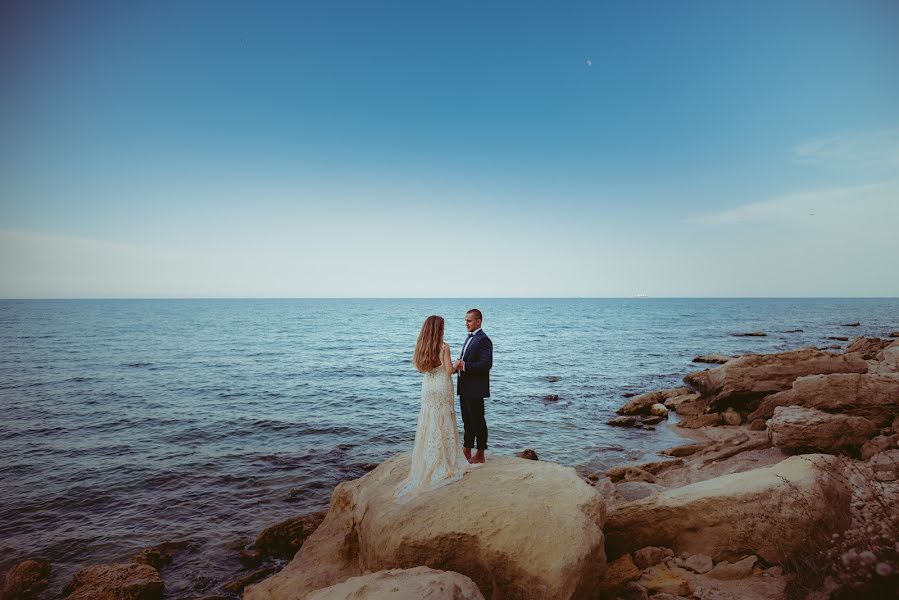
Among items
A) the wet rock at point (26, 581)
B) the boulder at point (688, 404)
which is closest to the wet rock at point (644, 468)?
the boulder at point (688, 404)

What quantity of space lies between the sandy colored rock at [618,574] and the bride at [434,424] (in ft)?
8.38

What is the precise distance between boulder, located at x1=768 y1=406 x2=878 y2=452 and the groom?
866 cm

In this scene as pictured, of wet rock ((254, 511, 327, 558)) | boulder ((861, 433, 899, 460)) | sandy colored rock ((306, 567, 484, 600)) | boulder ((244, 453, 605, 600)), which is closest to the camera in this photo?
sandy colored rock ((306, 567, 484, 600))

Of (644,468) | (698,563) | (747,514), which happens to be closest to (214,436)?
(644,468)

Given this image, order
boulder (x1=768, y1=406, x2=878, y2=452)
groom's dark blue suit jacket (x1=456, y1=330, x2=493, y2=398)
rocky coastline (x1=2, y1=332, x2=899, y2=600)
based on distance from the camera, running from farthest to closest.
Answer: boulder (x1=768, y1=406, x2=878, y2=452), groom's dark blue suit jacket (x1=456, y1=330, x2=493, y2=398), rocky coastline (x1=2, y1=332, x2=899, y2=600)

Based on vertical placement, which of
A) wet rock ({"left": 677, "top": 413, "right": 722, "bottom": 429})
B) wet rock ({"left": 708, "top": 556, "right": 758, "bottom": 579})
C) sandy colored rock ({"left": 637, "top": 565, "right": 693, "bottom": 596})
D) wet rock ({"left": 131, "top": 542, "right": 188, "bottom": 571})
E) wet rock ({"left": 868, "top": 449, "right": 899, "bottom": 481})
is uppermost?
wet rock ({"left": 868, "top": 449, "right": 899, "bottom": 481})

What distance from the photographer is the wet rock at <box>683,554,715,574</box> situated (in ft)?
21.1

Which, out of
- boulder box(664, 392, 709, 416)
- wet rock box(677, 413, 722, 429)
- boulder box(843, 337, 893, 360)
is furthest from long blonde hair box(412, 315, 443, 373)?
boulder box(843, 337, 893, 360)

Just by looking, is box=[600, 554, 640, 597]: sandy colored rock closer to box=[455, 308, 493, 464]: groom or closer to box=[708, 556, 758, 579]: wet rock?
box=[708, 556, 758, 579]: wet rock

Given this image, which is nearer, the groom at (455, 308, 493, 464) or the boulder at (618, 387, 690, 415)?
the groom at (455, 308, 493, 464)

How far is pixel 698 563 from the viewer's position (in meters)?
6.55

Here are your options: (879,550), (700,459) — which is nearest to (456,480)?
(879,550)

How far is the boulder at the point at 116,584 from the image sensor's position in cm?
763

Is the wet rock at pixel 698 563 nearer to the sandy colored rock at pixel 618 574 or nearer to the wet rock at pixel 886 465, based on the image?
the sandy colored rock at pixel 618 574
